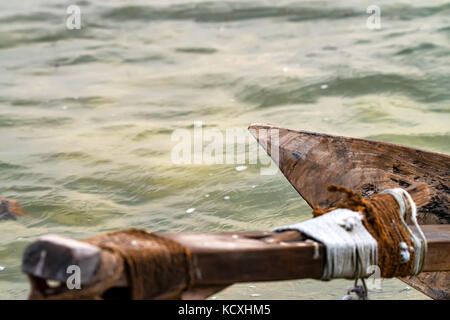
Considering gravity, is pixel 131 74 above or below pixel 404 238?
above

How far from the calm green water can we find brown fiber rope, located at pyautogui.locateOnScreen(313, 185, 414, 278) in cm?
123

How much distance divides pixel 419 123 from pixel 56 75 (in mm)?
3318

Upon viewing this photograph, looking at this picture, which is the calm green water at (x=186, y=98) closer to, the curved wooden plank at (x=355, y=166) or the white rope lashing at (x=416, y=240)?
the curved wooden plank at (x=355, y=166)

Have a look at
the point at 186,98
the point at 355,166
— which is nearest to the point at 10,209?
the point at 186,98

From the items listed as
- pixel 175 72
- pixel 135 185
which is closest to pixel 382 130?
pixel 135 185

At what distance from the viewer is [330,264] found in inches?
74.9

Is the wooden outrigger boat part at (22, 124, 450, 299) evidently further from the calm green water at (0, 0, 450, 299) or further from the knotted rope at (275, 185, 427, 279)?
the calm green water at (0, 0, 450, 299)

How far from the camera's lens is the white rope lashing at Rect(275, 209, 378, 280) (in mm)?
1911

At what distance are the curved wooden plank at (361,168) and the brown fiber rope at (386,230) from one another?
1.66 feet

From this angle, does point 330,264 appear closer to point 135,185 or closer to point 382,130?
point 135,185

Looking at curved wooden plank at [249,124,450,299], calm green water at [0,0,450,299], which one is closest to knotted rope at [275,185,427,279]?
curved wooden plank at [249,124,450,299]
